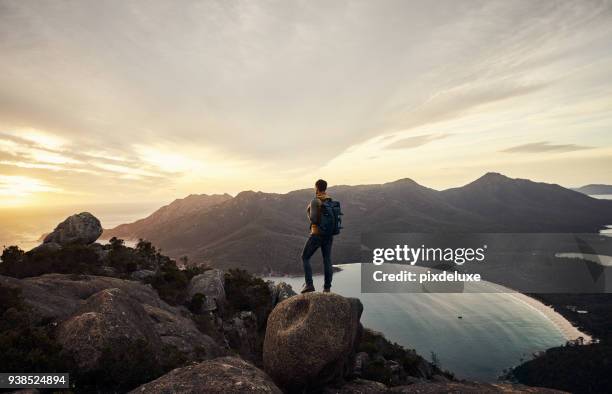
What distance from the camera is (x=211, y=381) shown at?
9.73m

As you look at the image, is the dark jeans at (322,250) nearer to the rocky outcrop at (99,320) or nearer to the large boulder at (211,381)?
the large boulder at (211,381)

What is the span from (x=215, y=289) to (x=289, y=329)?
1728 cm

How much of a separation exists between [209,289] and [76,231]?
16739mm

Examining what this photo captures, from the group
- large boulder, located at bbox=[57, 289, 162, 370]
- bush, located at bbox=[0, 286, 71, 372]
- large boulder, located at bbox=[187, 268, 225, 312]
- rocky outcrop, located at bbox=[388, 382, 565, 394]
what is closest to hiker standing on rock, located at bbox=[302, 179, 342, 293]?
rocky outcrop, located at bbox=[388, 382, 565, 394]

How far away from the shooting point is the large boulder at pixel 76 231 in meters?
33.5

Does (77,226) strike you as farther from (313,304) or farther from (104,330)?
(313,304)

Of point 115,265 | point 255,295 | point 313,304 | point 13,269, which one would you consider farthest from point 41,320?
point 255,295

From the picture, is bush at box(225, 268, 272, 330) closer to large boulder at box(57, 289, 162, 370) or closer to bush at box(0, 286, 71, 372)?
large boulder at box(57, 289, 162, 370)

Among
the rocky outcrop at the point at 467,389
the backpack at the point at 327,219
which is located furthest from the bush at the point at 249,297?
the rocky outcrop at the point at 467,389

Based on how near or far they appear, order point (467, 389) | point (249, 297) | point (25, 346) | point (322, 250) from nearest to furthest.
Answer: point (25, 346)
point (467, 389)
point (322, 250)
point (249, 297)

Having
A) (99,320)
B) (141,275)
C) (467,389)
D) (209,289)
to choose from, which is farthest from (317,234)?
(141,275)

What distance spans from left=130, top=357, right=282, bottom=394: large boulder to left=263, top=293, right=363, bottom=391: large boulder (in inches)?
103

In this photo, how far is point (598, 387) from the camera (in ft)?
564

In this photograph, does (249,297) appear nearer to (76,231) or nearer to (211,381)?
(76,231)
